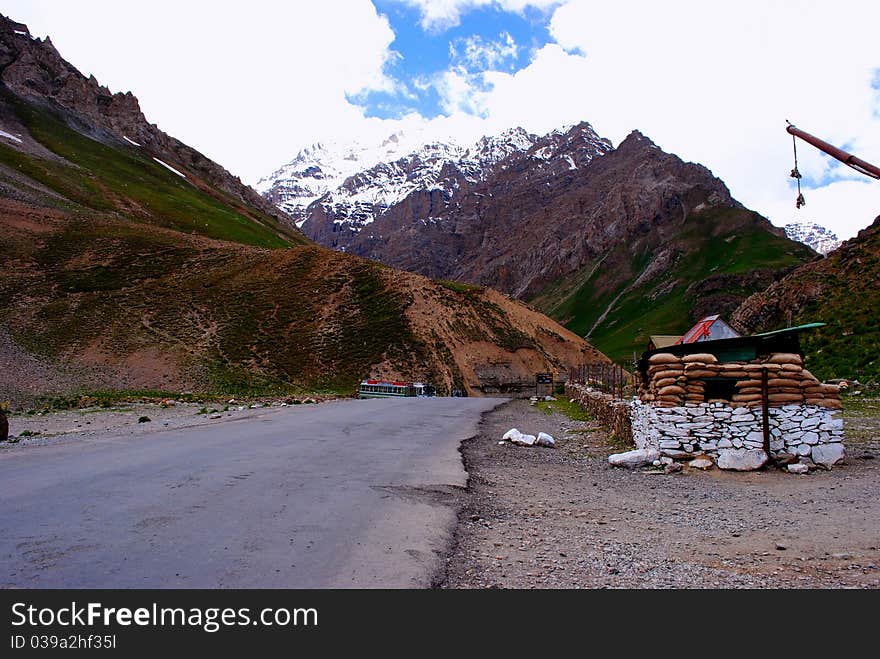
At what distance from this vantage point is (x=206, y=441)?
48.2 feet

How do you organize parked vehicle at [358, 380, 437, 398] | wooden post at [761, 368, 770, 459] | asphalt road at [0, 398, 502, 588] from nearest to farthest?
asphalt road at [0, 398, 502, 588]
wooden post at [761, 368, 770, 459]
parked vehicle at [358, 380, 437, 398]

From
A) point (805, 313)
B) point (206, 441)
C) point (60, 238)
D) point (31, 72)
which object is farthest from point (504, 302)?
point (31, 72)

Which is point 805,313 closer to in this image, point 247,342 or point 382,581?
point 382,581

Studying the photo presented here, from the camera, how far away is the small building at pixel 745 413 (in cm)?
1191

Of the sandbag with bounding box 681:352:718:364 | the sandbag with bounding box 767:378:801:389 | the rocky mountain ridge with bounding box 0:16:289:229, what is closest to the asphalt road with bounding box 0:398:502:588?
the sandbag with bounding box 681:352:718:364

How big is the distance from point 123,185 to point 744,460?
4688 inches

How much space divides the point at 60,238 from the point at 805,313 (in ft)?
238

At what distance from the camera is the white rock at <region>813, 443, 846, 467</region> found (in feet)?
38.4

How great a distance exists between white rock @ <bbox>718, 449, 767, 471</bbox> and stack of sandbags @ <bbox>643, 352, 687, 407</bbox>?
54.5 inches

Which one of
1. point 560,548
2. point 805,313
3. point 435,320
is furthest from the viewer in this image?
point 435,320

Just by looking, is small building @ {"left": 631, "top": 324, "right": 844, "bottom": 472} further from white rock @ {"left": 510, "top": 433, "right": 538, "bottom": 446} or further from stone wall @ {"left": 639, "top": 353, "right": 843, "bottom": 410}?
white rock @ {"left": 510, "top": 433, "right": 538, "bottom": 446}

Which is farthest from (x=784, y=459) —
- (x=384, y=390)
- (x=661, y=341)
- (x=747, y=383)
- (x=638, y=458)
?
(x=384, y=390)

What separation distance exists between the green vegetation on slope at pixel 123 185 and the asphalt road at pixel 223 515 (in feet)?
309

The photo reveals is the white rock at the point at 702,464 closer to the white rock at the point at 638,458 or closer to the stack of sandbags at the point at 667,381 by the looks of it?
the white rock at the point at 638,458
